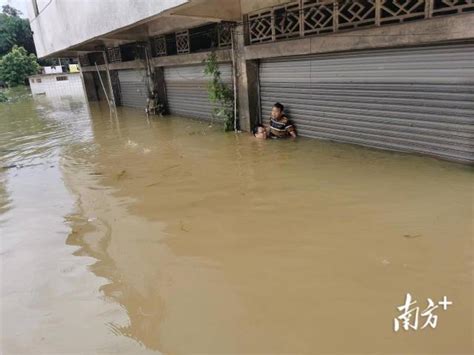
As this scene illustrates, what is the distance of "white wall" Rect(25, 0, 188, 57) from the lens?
7.84m

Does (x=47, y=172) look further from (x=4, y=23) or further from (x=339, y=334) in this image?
(x=4, y=23)

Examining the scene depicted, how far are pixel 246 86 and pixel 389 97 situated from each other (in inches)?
139

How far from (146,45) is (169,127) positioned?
12.8ft

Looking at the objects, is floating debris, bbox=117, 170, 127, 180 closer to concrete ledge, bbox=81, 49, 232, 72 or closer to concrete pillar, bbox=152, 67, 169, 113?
concrete ledge, bbox=81, 49, 232, 72

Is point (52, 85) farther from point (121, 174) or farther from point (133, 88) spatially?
point (121, 174)

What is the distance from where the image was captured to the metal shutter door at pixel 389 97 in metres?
4.86

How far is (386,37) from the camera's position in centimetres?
524

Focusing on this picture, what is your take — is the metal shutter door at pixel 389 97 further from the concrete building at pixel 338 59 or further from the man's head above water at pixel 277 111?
the man's head above water at pixel 277 111

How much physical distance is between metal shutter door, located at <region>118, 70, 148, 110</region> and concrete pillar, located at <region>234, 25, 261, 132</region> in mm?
6574

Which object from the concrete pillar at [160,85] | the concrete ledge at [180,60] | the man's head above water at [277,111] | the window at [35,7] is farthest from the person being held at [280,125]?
the window at [35,7]

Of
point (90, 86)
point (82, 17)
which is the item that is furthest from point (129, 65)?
point (90, 86)

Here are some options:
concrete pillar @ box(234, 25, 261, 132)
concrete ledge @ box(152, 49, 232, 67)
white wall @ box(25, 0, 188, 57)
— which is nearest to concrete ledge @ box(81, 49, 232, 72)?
concrete ledge @ box(152, 49, 232, 67)

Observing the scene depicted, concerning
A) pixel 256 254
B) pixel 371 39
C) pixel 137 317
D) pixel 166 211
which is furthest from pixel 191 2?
pixel 137 317

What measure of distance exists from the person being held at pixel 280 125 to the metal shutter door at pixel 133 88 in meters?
8.04
